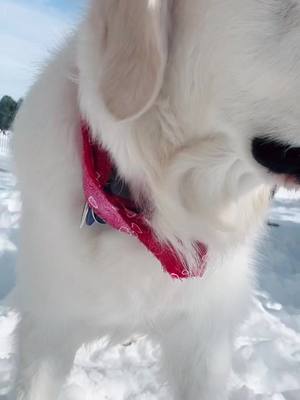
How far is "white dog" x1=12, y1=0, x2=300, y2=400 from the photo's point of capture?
185 cm

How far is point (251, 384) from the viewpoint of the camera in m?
3.05

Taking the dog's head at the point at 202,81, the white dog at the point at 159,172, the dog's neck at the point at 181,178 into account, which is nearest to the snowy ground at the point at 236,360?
the white dog at the point at 159,172

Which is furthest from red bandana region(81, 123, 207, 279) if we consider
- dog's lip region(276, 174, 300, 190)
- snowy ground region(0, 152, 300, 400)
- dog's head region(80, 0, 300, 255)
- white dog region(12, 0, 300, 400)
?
snowy ground region(0, 152, 300, 400)

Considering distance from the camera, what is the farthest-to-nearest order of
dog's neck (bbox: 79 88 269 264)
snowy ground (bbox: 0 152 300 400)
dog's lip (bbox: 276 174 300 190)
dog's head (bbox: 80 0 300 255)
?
snowy ground (bbox: 0 152 300 400) → dog's neck (bbox: 79 88 269 264) → dog's lip (bbox: 276 174 300 190) → dog's head (bbox: 80 0 300 255)

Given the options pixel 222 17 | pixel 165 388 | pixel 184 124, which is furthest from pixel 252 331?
pixel 222 17

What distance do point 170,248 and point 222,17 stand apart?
0.75 metres

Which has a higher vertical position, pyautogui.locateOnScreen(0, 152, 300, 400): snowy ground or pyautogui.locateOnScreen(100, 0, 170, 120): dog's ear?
pyautogui.locateOnScreen(100, 0, 170, 120): dog's ear

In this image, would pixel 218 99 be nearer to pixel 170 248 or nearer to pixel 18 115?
pixel 170 248

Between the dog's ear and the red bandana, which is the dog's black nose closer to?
the dog's ear

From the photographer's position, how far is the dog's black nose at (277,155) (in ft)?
6.07

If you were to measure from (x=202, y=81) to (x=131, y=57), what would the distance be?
0.24m

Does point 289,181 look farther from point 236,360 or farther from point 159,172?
point 236,360

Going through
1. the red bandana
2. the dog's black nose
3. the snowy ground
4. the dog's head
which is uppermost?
the dog's head

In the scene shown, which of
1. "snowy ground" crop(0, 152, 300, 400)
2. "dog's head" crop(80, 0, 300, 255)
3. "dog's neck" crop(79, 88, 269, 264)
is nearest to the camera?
"dog's head" crop(80, 0, 300, 255)
